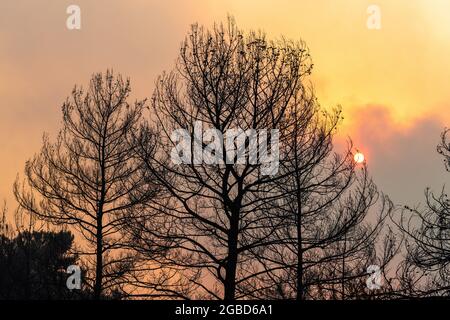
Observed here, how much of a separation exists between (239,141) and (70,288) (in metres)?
9.45

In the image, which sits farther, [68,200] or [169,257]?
[68,200]

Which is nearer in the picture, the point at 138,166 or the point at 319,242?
the point at 319,242

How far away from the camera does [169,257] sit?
22.1 metres

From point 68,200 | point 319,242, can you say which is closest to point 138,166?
point 68,200

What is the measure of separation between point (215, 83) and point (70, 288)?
32.6 ft
